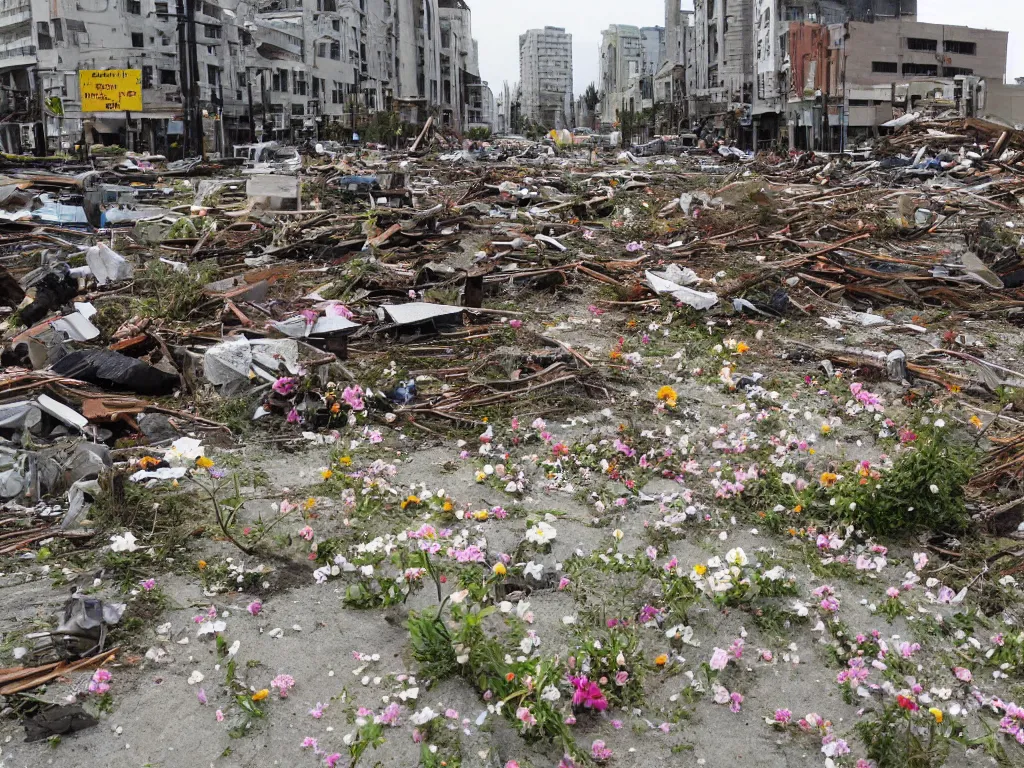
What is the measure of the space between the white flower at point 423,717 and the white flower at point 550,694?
1.23 ft

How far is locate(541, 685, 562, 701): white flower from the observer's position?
2.91 m

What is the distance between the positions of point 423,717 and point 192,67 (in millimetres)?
29700

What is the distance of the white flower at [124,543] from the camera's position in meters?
3.91

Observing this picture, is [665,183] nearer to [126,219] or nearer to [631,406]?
[126,219]

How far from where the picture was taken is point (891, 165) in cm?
2453

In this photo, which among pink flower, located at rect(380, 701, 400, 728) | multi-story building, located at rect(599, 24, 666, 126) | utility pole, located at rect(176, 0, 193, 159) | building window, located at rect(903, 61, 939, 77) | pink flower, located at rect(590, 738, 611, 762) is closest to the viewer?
pink flower, located at rect(590, 738, 611, 762)

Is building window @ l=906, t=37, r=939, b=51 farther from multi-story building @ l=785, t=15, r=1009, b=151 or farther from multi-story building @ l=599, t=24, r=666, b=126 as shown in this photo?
multi-story building @ l=599, t=24, r=666, b=126

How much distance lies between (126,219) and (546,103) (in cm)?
17081

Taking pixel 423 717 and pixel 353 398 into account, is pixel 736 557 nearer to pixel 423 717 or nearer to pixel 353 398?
pixel 423 717

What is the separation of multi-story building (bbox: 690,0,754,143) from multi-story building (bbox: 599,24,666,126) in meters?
35.4

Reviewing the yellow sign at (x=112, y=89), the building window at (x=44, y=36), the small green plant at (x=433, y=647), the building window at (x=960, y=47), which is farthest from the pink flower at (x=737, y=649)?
the building window at (x=960, y=47)

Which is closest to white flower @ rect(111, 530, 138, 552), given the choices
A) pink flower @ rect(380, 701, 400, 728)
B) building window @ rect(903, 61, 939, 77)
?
pink flower @ rect(380, 701, 400, 728)

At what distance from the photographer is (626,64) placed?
16450 cm

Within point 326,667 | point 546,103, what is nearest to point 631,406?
point 326,667
